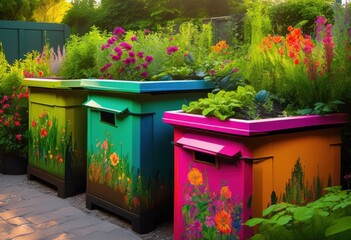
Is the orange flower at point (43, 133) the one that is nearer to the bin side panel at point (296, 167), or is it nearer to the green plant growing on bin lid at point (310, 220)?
the bin side panel at point (296, 167)

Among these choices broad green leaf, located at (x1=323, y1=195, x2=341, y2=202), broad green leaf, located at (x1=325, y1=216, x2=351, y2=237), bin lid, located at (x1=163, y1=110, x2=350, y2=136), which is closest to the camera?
broad green leaf, located at (x1=325, y1=216, x2=351, y2=237)

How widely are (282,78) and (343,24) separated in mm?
580

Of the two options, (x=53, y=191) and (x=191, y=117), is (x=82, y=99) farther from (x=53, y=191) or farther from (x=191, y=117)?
(x=191, y=117)

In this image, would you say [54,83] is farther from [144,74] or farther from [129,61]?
[144,74]

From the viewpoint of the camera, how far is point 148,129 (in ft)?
14.5

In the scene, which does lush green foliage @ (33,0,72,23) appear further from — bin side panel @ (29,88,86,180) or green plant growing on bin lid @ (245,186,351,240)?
green plant growing on bin lid @ (245,186,351,240)

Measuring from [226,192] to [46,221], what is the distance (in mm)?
2104

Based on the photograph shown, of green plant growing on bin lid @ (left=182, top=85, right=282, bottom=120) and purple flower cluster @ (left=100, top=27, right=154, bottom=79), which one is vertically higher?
purple flower cluster @ (left=100, top=27, right=154, bottom=79)

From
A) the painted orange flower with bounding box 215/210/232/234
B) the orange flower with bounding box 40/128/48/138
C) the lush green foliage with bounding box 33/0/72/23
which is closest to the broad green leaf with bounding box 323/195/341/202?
the painted orange flower with bounding box 215/210/232/234

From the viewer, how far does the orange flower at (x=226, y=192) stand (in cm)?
340

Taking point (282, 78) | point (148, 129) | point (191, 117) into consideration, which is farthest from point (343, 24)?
point (148, 129)

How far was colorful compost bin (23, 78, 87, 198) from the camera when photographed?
562 cm

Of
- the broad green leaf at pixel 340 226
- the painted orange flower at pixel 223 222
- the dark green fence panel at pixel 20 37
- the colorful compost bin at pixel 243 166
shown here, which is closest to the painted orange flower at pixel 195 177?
the colorful compost bin at pixel 243 166

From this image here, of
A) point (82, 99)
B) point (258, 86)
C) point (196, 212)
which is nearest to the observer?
point (196, 212)
